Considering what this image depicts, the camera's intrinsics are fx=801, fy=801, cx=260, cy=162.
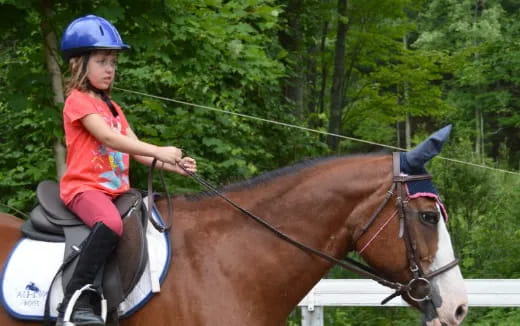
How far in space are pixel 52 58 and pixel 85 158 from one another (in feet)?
9.35

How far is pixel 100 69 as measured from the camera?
4.10 metres

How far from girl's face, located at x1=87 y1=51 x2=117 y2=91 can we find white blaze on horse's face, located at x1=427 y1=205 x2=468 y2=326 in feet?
6.04

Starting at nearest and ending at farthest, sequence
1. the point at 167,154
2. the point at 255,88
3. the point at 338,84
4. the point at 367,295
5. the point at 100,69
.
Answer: the point at 167,154
the point at 100,69
the point at 367,295
the point at 255,88
the point at 338,84

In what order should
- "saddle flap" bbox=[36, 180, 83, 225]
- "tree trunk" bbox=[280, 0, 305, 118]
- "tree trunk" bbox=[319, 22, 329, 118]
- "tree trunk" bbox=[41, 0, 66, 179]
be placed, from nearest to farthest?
"saddle flap" bbox=[36, 180, 83, 225] → "tree trunk" bbox=[41, 0, 66, 179] → "tree trunk" bbox=[280, 0, 305, 118] → "tree trunk" bbox=[319, 22, 329, 118]

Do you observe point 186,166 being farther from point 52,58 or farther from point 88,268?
point 52,58

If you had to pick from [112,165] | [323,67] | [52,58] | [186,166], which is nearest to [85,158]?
[112,165]

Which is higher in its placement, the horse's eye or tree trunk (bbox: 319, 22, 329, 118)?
the horse's eye

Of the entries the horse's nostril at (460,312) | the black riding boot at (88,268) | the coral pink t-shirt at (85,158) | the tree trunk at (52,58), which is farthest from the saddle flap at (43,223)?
the tree trunk at (52,58)

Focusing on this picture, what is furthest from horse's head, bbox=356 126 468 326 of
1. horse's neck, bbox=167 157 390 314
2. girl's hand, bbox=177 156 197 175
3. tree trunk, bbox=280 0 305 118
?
tree trunk, bbox=280 0 305 118

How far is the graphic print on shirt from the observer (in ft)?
13.2

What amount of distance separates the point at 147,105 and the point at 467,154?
26.5 feet

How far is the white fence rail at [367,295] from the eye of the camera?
264 inches

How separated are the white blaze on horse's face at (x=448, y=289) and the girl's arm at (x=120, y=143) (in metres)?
1.38

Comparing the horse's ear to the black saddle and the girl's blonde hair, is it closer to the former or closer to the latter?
the black saddle
